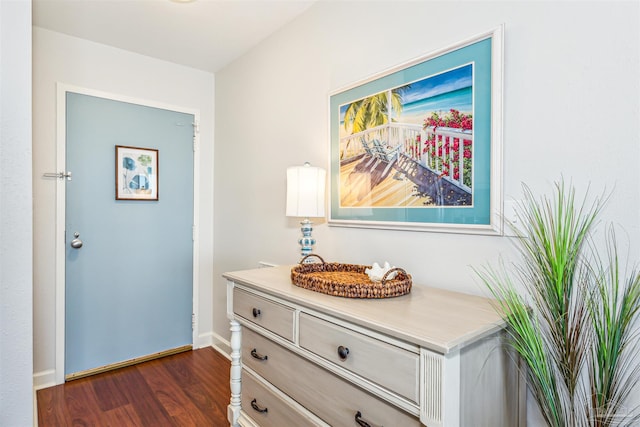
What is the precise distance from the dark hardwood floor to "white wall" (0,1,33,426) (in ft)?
3.37

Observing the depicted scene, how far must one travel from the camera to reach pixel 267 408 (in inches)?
61.6

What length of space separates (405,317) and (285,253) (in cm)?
141

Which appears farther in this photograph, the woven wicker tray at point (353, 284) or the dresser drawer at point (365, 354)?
the woven wicker tray at point (353, 284)

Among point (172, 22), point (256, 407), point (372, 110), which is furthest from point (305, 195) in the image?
point (172, 22)

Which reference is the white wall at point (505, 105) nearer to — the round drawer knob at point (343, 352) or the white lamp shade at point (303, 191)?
the white lamp shade at point (303, 191)

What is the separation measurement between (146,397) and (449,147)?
239 centimetres

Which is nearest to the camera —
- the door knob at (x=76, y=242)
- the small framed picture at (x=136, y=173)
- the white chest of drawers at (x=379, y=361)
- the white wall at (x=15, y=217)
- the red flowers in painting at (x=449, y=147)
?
the white chest of drawers at (x=379, y=361)

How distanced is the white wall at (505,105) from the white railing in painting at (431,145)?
0.17m

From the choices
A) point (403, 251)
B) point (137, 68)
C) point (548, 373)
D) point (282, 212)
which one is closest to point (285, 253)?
point (282, 212)

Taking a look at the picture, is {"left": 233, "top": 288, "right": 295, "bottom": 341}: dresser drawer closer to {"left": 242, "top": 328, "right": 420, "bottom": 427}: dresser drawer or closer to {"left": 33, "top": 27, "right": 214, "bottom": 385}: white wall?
{"left": 242, "top": 328, "right": 420, "bottom": 427}: dresser drawer

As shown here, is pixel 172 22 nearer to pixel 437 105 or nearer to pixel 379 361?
pixel 437 105

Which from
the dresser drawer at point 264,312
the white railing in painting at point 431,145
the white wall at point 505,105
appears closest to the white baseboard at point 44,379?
the white wall at point 505,105

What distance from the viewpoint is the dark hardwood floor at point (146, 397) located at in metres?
2.06

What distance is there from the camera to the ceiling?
7.09 ft
